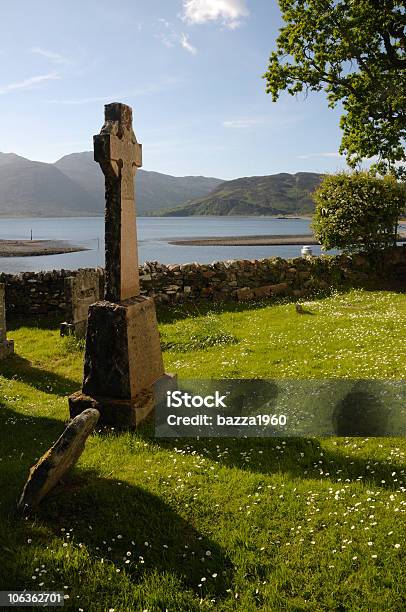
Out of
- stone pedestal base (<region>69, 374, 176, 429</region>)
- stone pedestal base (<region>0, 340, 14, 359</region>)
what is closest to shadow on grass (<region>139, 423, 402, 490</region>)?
stone pedestal base (<region>69, 374, 176, 429</region>)

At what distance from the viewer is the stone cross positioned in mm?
7297

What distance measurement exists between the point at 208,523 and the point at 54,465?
5.45 ft

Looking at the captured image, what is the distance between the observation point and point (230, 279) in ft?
57.8

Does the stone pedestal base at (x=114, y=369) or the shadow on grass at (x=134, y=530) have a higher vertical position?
the stone pedestal base at (x=114, y=369)

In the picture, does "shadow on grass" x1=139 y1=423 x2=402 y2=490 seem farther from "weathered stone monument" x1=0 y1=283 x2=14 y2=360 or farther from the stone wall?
the stone wall

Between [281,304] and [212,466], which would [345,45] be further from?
[212,466]

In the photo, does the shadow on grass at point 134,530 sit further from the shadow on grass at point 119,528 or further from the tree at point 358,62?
the tree at point 358,62

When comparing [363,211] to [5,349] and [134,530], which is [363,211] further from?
[134,530]

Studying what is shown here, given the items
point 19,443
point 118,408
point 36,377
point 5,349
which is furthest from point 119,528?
point 5,349

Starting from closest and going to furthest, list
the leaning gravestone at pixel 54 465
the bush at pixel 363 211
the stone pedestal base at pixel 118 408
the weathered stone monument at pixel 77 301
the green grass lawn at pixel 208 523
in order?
1. the green grass lawn at pixel 208 523
2. the leaning gravestone at pixel 54 465
3. the stone pedestal base at pixel 118 408
4. the weathered stone monument at pixel 77 301
5. the bush at pixel 363 211

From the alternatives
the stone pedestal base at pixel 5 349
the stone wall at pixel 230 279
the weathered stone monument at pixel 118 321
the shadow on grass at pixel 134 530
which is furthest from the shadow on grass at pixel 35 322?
the shadow on grass at pixel 134 530

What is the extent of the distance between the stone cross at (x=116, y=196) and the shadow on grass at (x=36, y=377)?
3.12 meters

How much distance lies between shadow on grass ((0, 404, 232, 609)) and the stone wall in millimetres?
8561

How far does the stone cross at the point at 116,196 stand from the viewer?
730 cm
